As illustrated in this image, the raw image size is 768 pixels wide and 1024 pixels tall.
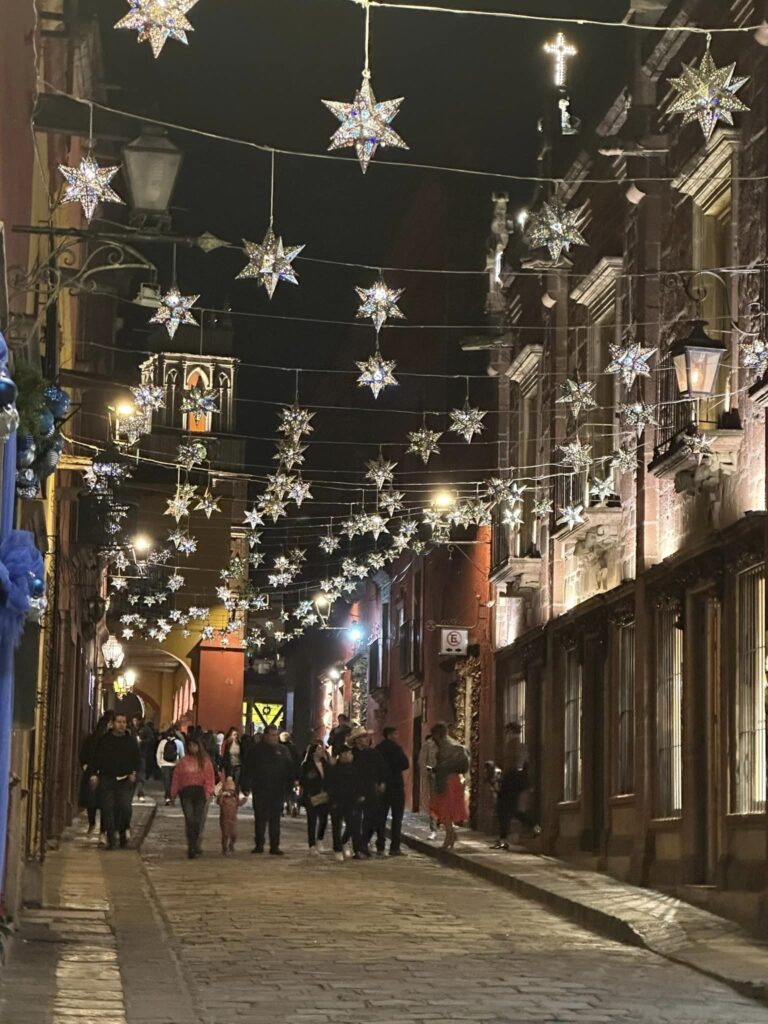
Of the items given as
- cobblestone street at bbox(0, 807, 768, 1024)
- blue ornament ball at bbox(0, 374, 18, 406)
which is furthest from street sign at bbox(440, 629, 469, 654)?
blue ornament ball at bbox(0, 374, 18, 406)

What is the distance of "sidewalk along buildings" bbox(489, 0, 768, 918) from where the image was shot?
687 inches

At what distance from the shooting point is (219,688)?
62.8 metres

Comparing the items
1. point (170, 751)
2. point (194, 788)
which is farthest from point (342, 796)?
point (170, 751)

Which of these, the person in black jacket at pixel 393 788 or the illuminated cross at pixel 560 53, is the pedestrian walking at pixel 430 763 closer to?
the person in black jacket at pixel 393 788

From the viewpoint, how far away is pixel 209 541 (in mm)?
61000

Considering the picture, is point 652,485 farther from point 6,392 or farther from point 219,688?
point 219,688

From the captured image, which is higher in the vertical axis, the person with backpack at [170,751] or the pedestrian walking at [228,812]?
the person with backpack at [170,751]

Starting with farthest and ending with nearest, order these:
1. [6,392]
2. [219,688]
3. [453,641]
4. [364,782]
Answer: [219,688] → [453,641] → [364,782] → [6,392]

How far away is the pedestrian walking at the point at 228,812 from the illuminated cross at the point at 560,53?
1209 cm

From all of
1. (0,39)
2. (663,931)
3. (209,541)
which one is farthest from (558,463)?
(209,541)

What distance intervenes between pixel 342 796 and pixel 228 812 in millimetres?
1538

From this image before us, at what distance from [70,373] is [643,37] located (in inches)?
331

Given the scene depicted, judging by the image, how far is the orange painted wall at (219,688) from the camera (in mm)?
62469

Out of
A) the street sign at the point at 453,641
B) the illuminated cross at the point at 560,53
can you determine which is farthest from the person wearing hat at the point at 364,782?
the illuminated cross at the point at 560,53
